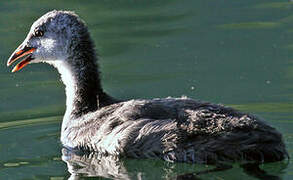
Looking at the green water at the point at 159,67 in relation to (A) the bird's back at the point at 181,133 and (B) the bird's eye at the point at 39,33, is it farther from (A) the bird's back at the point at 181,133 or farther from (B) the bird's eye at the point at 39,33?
(B) the bird's eye at the point at 39,33

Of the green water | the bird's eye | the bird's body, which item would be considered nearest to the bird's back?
the bird's body

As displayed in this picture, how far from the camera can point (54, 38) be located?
34.1 feet

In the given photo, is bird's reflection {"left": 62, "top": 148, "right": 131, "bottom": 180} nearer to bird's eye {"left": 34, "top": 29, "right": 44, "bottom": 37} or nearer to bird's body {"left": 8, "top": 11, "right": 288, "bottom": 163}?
bird's body {"left": 8, "top": 11, "right": 288, "bottom": 163}

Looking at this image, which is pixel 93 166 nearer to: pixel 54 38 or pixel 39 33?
pixel 54 38

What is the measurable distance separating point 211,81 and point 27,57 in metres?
2.81

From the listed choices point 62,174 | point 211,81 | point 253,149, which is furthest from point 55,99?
point 253,149

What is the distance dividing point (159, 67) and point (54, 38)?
2.70 meters

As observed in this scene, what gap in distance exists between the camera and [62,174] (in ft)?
28.9

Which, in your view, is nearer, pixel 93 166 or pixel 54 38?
pixel 93 166

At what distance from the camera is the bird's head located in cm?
1029

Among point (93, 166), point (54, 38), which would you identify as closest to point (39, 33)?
point (54, 38)

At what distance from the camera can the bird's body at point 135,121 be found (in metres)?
8.44

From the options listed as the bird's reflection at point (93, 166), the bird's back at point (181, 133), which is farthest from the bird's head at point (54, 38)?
the bird's reflection at point (93, 166)

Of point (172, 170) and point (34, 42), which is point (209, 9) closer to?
point (34, 42)
